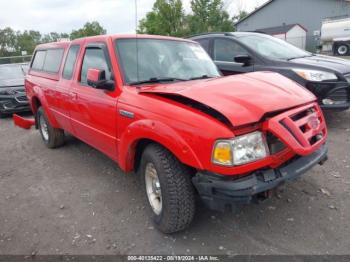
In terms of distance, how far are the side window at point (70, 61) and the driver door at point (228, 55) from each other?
3187 millimetres

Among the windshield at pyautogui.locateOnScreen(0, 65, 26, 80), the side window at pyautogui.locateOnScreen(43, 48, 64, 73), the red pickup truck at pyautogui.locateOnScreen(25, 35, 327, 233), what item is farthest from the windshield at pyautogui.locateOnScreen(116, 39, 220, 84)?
the windshield at pyautogui.locateOnScreen(0, 65, 26, 80)

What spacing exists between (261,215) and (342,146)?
2.42 metres

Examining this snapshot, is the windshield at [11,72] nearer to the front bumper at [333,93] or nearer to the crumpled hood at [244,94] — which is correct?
the crumpled hood at [244,94]

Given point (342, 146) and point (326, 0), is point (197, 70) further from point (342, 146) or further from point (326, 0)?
point (326, 0)

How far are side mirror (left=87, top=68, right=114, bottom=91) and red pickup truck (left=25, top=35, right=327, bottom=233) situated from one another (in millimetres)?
13

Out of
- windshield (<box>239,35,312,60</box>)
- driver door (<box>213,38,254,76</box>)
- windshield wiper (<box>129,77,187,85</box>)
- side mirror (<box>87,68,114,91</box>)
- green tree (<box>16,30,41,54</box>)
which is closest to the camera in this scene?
side mirror (<box>87,68,114,91</box>)

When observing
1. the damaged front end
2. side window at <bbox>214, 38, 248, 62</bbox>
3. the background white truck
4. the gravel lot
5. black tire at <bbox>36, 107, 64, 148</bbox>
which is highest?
the background white truck

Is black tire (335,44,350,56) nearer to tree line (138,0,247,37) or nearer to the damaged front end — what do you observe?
tree line (138,0,247,37)

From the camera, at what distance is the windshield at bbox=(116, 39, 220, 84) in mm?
3598

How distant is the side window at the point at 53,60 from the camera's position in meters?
5.13

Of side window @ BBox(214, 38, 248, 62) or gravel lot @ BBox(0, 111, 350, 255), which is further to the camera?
side window @ BBox(214, 38, 248, 62)

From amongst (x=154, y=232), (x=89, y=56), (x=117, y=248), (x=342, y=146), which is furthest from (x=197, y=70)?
(x=342, y=146)

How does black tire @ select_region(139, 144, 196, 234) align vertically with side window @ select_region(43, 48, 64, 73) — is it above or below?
below

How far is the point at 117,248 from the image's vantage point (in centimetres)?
298
